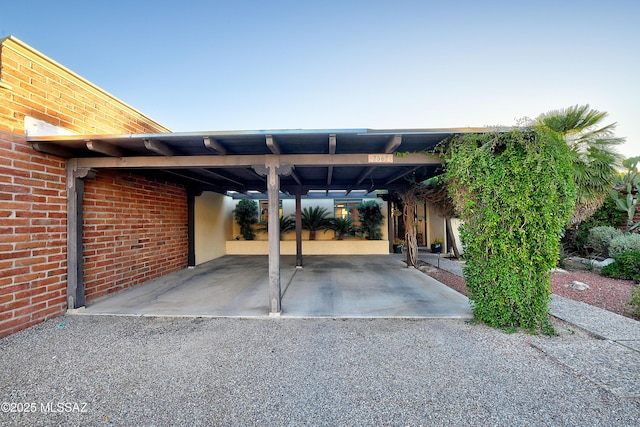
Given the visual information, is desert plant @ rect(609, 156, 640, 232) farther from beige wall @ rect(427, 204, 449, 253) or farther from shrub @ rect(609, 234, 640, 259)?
beige wall @ rect(427, 204, 449, 253)

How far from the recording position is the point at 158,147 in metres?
3.08

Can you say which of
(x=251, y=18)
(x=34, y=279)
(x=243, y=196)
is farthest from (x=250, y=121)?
(x=34, y=279)

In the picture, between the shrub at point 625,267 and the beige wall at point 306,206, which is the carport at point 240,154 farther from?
the beige wall at point 306,206

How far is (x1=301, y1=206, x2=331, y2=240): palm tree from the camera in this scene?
930 centimetres

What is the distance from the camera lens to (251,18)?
21.9 ft

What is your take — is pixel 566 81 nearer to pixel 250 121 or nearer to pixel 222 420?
pixel 222 420

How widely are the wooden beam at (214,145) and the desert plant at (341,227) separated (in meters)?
6.37

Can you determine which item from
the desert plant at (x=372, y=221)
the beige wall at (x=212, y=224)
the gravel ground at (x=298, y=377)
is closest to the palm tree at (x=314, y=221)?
the desert plant at (x=372, y=221)

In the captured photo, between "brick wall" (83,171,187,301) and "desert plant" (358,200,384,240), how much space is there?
611 cm

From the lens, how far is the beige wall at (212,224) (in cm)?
715

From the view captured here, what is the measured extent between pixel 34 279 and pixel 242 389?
311 cm

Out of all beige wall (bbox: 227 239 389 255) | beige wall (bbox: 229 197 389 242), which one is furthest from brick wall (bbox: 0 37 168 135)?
beige wall (bbox: 229 197 389 242)

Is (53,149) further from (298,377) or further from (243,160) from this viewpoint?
(298,377)

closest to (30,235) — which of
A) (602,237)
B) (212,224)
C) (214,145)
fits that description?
(214,145)
